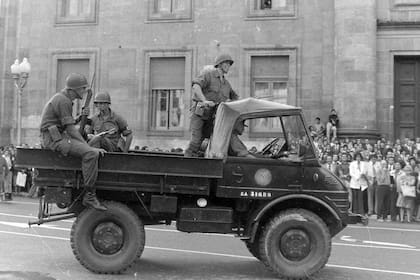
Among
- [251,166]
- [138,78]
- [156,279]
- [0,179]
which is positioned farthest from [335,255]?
[138,78]

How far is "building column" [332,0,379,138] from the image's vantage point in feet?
73.1

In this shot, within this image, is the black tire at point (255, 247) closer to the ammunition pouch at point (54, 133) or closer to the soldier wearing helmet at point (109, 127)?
the soldier wearing helmet at point (109, 127)

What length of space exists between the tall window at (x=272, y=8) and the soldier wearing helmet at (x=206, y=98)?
16.3 m

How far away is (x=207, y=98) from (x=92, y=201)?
7.85ft

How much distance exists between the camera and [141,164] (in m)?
7.59

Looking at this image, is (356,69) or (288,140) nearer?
(288,140)

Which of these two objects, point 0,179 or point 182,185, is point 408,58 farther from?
point 182,185

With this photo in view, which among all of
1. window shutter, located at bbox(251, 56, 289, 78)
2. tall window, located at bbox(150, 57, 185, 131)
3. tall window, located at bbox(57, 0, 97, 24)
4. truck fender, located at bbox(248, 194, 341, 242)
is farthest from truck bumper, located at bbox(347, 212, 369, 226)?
tall window, located at bbox(57, 0, 97, 24)

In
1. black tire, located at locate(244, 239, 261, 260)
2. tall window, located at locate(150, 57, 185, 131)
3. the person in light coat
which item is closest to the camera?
black tire, located at locate(244, 239, 261, 260)

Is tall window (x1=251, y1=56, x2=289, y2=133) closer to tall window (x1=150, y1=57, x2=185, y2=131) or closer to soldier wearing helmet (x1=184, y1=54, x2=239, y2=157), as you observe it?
tall window (x1=150, y1=57, x2=185, y2=131)

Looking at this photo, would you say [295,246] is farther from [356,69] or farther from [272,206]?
[356,69]

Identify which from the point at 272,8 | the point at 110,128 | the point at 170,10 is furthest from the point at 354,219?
the point at 170,10

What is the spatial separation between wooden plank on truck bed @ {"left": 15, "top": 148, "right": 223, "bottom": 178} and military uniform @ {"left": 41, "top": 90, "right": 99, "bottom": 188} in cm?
14

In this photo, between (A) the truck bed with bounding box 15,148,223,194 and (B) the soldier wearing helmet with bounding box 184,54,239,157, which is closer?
(A) the truck bed with bounding box 15,148,223,194
